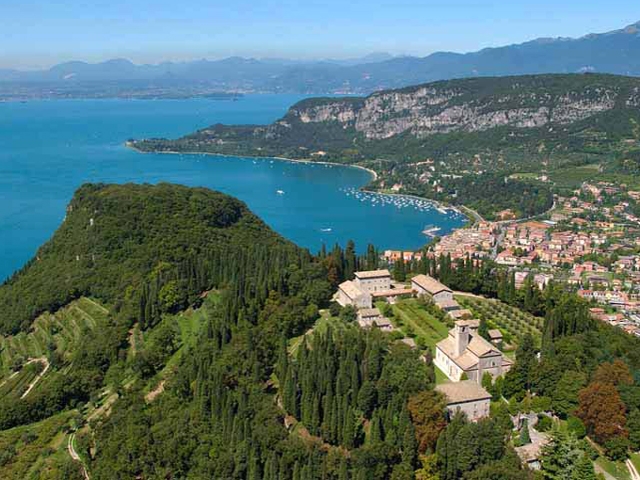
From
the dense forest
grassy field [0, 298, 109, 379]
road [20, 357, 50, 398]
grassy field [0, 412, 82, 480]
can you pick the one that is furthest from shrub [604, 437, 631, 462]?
grassy field [0, 298, 109, 379]

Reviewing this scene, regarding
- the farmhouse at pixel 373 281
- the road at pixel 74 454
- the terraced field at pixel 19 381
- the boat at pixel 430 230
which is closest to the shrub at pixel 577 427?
the farmhouse at pixel 373 281

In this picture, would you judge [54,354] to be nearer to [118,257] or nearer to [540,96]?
[118,257]

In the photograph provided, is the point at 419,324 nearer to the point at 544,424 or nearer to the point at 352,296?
the point at 352,296

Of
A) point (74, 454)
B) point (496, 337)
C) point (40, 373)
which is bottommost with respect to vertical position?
point (40, 373)

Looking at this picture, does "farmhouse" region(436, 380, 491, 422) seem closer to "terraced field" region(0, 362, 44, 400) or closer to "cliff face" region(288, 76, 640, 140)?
"terraced field" region(0, 362, 44, 400)

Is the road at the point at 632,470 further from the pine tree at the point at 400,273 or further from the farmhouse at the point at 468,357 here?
the pine tree at the point at 400,273

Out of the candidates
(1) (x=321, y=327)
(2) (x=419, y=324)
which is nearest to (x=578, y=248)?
(2) (x=419, y=324)

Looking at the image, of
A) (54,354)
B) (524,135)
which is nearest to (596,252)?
(54,354)
